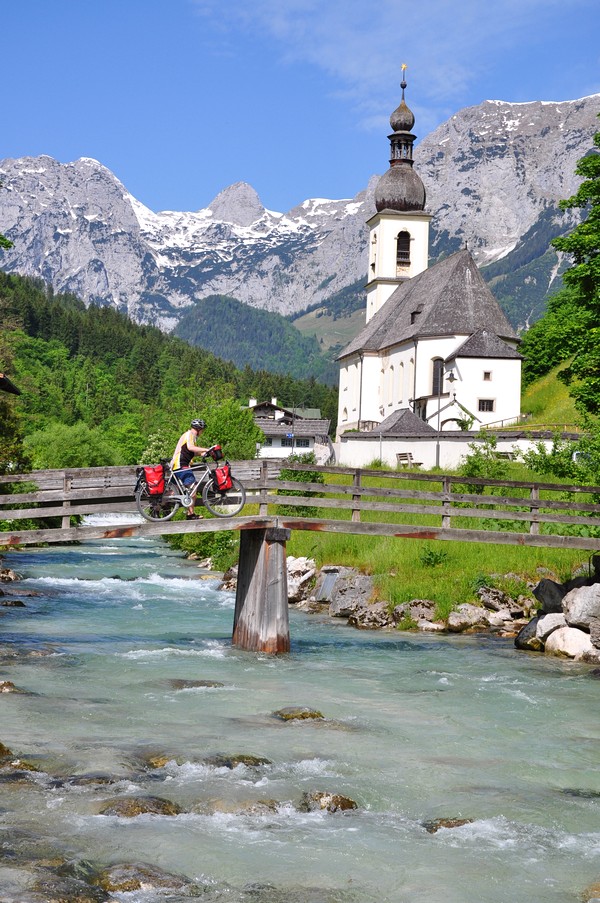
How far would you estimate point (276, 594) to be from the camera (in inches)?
828

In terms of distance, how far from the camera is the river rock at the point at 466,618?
25.1 meters

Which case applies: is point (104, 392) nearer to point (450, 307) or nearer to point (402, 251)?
point (402, 251)

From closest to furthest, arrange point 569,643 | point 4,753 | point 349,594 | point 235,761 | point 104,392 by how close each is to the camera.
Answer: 1. point 4,753
2. point 235,761
3. point 569,643
4. point 349,594
5. point 104,392

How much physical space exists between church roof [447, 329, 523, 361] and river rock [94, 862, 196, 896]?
6046 cm

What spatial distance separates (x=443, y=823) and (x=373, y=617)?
15216 millimetres

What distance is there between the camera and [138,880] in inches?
359

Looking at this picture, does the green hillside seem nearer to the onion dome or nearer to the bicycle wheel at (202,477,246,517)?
the onion dome

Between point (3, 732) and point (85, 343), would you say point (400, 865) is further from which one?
point (85, 343)

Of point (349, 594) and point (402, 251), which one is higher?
point (402, 251)

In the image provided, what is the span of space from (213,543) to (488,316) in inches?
1419

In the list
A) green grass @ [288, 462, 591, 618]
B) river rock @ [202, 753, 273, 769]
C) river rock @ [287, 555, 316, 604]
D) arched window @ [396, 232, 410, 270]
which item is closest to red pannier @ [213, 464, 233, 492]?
river rock @ [202, 753, 273, 769]

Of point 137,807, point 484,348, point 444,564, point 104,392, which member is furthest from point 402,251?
point 137,807

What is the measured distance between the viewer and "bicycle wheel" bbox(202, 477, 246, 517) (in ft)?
64.2

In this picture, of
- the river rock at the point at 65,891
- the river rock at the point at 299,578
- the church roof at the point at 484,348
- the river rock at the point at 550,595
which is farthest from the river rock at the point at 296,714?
the church roof at the point at 484,348
